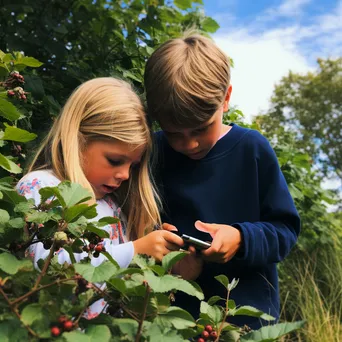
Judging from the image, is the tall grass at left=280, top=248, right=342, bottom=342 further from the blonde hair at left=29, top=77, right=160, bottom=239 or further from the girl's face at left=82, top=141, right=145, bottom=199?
the girl's face at left=82, top=141, right=145, bottom=199

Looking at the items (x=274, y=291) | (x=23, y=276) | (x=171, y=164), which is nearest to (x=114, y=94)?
(x=171, y=164)

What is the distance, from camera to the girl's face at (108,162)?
6.05 feet

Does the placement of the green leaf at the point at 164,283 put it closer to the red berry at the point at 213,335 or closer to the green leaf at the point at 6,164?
the red berry at the point at 213,335

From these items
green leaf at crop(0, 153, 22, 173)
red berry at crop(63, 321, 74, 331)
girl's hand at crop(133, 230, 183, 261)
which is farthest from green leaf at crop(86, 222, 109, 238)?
girl's hand at crop(133, 230, 183, 261)

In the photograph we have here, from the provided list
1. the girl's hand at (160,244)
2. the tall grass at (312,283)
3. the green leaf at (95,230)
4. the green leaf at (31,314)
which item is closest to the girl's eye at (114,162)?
the girl's hand at (160,244)

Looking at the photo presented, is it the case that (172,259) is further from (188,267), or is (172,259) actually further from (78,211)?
(188,267)

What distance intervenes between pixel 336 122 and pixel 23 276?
23.8 m

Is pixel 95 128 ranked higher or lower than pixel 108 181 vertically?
higher

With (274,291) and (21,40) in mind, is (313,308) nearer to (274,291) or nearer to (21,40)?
(274,291)

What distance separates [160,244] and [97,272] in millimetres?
776

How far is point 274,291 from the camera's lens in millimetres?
1927

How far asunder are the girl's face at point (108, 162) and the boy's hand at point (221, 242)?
38cm

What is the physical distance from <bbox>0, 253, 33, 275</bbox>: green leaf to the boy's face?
1038 millimetres

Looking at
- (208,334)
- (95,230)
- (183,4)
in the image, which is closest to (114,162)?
(95,230)
